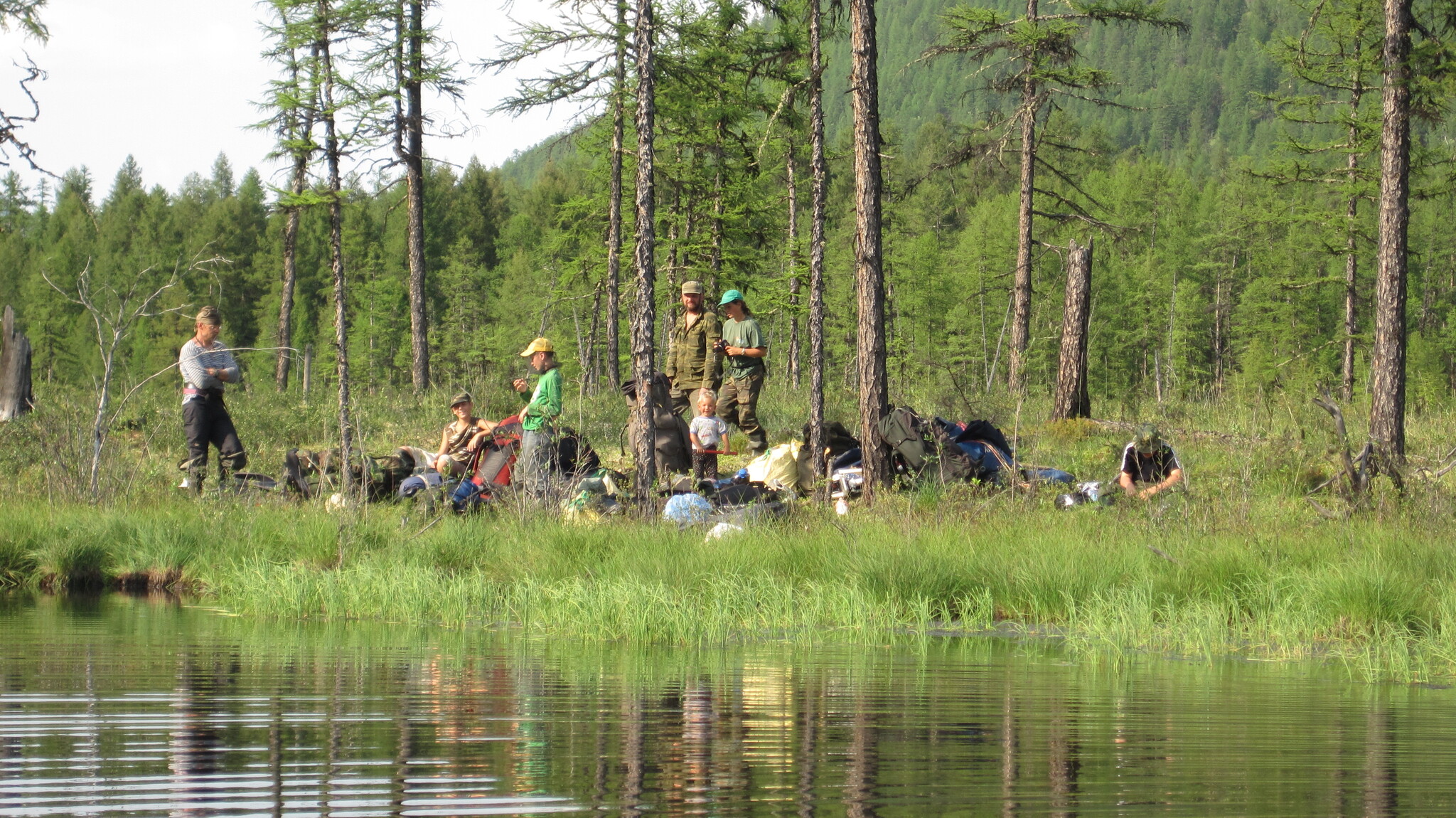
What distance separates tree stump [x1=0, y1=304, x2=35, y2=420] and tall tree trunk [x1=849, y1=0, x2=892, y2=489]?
1075 cm

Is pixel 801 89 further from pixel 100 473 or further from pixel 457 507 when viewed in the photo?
pixel 100 473

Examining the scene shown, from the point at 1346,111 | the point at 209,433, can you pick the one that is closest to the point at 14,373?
the point at 209,433

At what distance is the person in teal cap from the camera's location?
14.4m

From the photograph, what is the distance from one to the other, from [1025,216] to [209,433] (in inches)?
602

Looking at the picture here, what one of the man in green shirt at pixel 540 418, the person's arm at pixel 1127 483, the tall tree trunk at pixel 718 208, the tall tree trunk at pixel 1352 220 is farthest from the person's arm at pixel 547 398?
the tall tree trunk at pixel 1352 220

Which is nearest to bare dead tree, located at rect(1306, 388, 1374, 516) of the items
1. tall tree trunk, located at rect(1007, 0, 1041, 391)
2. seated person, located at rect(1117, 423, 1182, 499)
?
seated person, located at rect(1117, 423, 1182, 499)

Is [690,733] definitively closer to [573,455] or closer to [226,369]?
[573,455]

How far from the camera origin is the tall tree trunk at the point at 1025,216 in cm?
2312

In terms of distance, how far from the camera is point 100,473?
41.0 feet

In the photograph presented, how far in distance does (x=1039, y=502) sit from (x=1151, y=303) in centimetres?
5579

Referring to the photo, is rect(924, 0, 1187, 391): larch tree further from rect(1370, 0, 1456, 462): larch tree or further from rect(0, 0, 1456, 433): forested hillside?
rect(1370, 0, 1456, 462): larch tree

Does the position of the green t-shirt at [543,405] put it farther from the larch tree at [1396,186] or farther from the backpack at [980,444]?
the larch tree at [1396,186]

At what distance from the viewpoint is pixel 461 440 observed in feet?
43.8

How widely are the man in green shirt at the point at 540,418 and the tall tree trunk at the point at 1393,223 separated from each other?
31.4 feet
